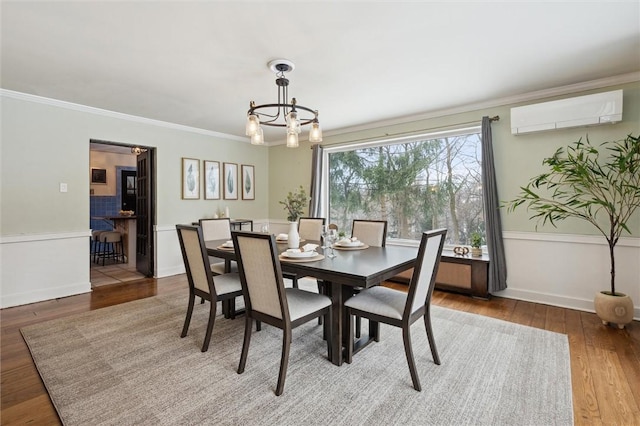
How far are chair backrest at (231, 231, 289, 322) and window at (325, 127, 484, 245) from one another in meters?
3.24

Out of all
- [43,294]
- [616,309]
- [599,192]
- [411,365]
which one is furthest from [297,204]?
[616,309]

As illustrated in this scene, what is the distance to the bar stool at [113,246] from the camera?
5977mm

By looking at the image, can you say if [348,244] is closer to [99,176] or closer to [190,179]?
[190,179]

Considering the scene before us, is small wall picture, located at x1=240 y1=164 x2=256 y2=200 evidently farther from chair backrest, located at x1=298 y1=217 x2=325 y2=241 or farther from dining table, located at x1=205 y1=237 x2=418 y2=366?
dining table, located at x1=205 y1=237 x2=418 y2=366

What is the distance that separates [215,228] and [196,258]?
4.58ft

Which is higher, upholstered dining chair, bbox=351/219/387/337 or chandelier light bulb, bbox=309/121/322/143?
chandelier light bulb, bbox=309/121/322/143

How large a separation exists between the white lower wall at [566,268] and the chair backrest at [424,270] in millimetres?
2156

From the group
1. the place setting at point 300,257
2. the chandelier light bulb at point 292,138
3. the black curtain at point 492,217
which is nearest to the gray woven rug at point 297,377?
the place setting at point 300,257

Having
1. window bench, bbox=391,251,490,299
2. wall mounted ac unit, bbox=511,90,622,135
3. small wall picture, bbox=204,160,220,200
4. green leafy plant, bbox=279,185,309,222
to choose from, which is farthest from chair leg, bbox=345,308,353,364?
A: small wall picture, bbox=204,160,220,200

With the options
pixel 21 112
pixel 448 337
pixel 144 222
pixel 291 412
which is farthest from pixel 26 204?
pixel 448 337

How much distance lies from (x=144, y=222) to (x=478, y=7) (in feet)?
17.2

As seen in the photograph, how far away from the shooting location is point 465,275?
13.0 ft

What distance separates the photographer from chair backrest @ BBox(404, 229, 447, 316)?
2004 millimetres

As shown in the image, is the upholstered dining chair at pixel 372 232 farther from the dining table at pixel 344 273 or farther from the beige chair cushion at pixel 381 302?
the beige chair cushion at pixel 381 302
